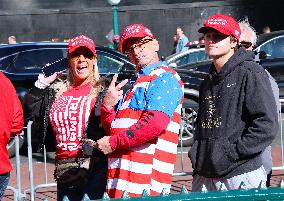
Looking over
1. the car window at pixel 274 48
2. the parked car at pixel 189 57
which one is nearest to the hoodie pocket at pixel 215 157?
the car window at pixel 274 48

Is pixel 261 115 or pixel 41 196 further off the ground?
pixel 261 115

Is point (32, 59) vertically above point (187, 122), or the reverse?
point (32, 59)

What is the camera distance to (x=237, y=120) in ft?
13.9

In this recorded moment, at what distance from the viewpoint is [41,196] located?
8117 mm

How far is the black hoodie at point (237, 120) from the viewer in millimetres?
4168

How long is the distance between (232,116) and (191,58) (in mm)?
11695

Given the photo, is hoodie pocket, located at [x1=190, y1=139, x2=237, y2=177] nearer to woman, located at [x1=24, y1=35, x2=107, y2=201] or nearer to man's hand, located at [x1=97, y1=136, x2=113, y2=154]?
man's hand, located at [x1=97, y1=136, x2=113, y2=154]

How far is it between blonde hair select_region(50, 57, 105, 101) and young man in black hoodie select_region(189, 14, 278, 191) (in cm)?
84

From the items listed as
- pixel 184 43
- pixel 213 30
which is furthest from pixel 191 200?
pixel 184 43

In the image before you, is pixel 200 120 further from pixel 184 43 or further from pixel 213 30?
pixel 184 43

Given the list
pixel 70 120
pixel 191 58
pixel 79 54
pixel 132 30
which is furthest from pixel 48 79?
pixel 191 58

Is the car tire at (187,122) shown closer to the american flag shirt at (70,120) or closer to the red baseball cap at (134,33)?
the american flag shirt at (70,120)

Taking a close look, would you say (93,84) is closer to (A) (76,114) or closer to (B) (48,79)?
(A) (76,114)

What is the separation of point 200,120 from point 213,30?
525 mm
